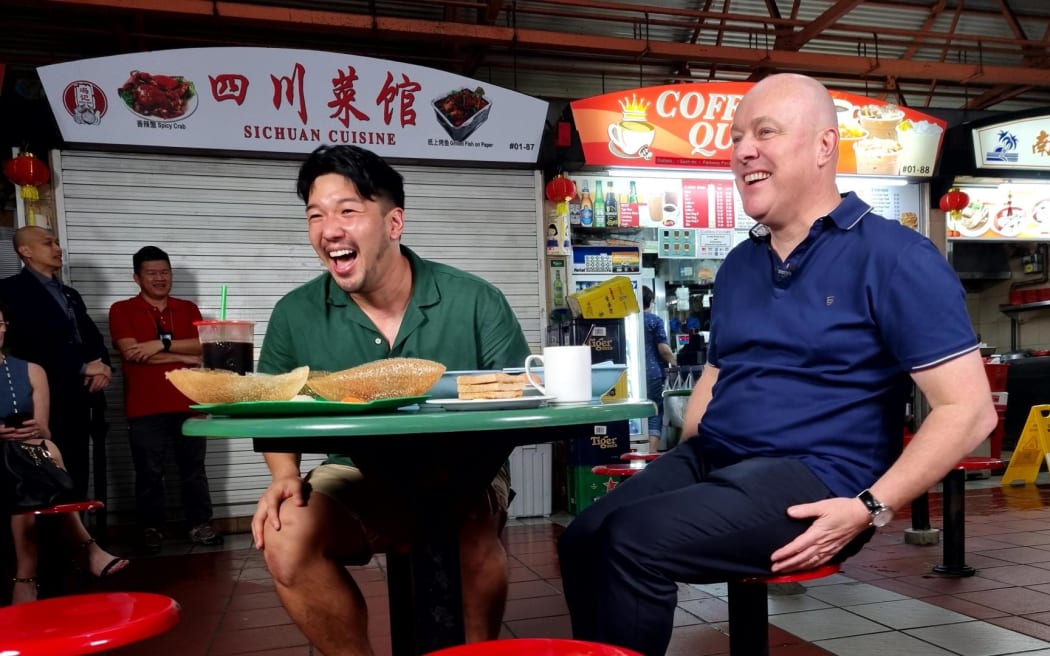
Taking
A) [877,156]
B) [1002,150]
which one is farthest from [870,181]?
[1002,150]

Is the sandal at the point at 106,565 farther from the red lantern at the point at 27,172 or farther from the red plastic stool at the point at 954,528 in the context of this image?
the red plastic stool at the point at 954,528

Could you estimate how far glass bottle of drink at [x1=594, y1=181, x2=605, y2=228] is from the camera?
6.59 meters

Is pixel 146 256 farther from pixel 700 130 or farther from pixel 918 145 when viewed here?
pixel 918 145

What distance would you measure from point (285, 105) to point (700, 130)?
11.4ft

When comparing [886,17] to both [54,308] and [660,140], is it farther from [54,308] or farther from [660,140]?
[54,308]

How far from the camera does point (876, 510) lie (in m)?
1.42

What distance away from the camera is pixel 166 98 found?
5.22 m

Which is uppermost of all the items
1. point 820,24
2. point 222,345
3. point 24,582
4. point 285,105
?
point 820,24

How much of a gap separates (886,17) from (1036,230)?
3069 millimetres

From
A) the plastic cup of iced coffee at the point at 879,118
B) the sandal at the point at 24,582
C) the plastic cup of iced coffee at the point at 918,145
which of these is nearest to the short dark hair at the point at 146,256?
the sandal at the point at 24,582

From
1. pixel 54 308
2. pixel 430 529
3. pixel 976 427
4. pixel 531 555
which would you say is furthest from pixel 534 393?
pixel 54 308

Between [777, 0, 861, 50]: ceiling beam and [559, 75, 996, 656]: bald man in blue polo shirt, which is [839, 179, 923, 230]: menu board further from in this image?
[559, 75, 996, 656]: bald man in blue polo shirt

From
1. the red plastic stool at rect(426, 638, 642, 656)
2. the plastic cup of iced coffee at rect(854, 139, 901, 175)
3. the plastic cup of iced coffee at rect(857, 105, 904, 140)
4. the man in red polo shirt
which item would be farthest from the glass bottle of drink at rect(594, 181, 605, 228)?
the red plastic stool at rect(426, 638, 642, 656)

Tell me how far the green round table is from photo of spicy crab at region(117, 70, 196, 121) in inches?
180
